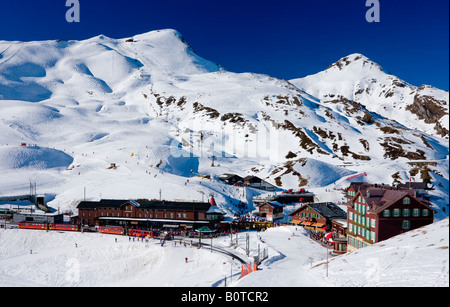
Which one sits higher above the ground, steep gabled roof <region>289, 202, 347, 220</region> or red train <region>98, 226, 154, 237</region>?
steep gabled roof <region>289, 202, 347, 220</region>

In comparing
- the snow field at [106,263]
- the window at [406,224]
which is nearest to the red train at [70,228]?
the snow field at [106,263]

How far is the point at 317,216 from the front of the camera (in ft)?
223

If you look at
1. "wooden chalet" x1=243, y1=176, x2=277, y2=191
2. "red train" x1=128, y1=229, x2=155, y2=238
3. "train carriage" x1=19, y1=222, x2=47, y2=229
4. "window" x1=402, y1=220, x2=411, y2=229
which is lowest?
"red train" x1=128, y1=229, x2=155, y2=238

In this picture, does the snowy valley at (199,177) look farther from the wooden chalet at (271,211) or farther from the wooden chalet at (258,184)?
the wooden chalet at (258,184)

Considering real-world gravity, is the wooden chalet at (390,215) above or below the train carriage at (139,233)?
above

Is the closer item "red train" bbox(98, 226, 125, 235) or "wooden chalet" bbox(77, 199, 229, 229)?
"red train" bbox(98, 226, 125, 235)

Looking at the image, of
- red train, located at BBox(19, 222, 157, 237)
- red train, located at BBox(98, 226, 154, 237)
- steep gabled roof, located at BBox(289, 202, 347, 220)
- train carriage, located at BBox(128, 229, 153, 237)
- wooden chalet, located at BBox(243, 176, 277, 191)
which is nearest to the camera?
train carriage, located at BBox(128, 229, 153, 237)

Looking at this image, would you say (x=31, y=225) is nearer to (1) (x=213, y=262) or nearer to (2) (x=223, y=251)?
(2) (x=223, y=251)

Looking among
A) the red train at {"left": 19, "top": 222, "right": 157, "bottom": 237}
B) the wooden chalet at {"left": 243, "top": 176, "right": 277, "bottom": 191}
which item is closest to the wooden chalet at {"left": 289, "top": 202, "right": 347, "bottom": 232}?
the red train at {"left": 19, "top": 222, "right": 157, "bottom": 237}

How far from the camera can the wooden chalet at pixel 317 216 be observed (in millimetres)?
66250

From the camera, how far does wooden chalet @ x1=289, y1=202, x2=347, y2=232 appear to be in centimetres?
6625

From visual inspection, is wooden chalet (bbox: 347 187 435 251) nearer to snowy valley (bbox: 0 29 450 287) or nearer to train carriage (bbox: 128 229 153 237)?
snowy valley (bbox: 0 29 450 287)

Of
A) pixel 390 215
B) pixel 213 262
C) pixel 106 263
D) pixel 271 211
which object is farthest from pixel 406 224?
pixel 106 263
